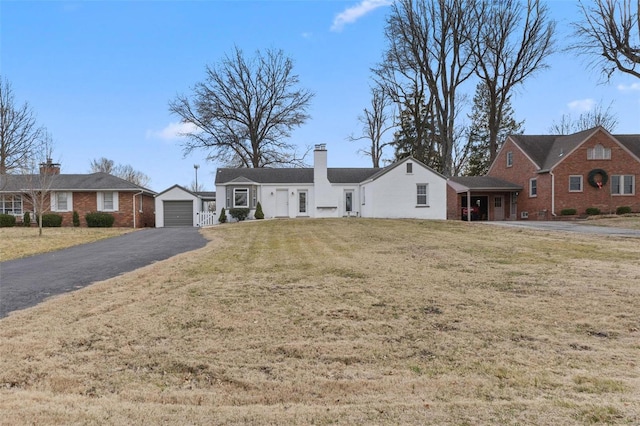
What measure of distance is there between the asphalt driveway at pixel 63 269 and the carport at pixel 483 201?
78.7 ft

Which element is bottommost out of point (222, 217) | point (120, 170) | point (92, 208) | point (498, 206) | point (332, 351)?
point (332, 351)

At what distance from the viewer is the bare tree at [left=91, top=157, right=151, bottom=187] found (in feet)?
197

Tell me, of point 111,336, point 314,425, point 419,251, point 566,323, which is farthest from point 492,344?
point 419,251

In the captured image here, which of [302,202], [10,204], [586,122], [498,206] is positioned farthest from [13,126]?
[586,122]

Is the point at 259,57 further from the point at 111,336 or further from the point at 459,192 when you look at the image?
the point at 111,336

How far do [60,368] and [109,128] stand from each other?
26.5m

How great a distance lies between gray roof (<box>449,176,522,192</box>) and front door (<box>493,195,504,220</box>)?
4.45 ft

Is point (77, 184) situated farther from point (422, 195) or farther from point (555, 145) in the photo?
point (555, 145)

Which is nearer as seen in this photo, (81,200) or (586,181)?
(81,200)

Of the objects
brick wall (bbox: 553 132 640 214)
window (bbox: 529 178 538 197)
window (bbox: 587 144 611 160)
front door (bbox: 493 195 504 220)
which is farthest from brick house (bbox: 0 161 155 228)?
window (bbox: 587 144 611 160)

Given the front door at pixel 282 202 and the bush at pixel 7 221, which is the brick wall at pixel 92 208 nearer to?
the bush at pixel 7 221

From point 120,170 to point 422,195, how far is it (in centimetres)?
5424

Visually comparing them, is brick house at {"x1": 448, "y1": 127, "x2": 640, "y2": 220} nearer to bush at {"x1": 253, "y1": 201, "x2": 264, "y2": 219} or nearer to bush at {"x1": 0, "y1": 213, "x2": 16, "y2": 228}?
bush at {"x1": 253, "y1": 201, "x2": 264, "y2": 219}

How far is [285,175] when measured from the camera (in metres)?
29.8
